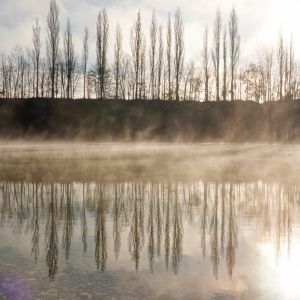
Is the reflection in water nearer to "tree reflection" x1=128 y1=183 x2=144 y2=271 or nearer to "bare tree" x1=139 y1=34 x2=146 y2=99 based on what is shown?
"tree reflection" x1=128 y1=183 x2=144 y2=271

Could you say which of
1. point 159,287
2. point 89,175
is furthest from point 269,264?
point 89,175

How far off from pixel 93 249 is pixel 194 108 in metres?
42.4

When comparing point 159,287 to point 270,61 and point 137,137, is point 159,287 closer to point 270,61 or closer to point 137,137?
point 137,137

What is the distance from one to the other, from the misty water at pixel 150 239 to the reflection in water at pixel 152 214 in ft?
0.06

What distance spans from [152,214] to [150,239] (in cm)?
159

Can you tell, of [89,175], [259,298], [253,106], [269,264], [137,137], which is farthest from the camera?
[253,106]

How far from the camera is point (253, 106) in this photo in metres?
46.7

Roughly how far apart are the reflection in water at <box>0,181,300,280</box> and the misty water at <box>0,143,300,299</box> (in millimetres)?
18

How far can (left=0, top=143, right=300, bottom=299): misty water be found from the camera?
3941mm

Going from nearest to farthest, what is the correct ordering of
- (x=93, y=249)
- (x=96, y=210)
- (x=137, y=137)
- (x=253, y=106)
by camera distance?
(x=93, y=249)
(x=96, y=210)
(x=137, y=137)
(x=253, y=106)

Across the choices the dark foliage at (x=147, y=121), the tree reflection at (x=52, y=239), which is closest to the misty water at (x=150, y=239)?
the tree reflection at (x=52, y=239)

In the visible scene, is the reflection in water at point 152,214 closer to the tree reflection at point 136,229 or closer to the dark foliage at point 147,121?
the tree reflection at point 136,229

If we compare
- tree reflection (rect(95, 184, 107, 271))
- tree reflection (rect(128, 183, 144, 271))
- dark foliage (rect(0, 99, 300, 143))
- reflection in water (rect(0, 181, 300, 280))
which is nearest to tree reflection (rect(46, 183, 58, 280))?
reflection in water (rect(0, 181, 300, 280))

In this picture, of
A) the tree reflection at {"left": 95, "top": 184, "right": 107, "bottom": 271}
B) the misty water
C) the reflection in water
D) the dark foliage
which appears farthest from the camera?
the dark foliage
